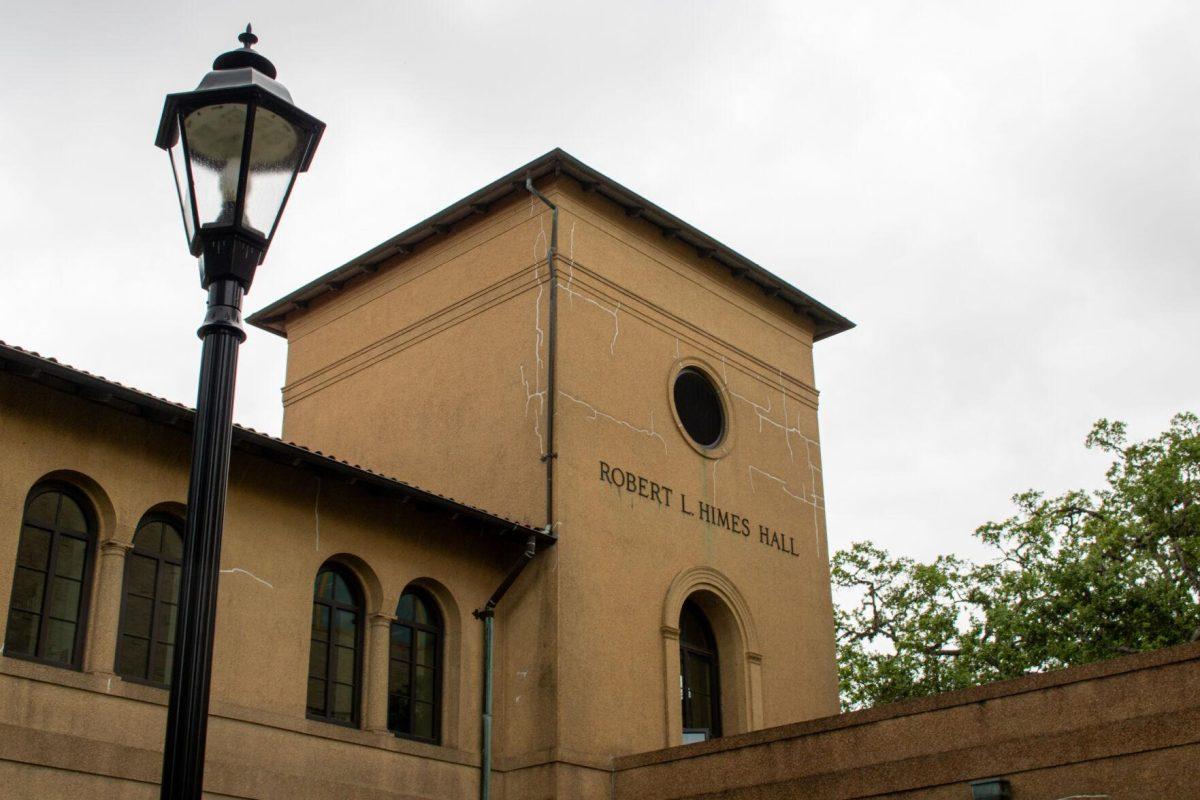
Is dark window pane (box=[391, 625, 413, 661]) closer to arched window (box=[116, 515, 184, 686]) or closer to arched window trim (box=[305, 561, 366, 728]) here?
arched window trim (box=[305, 561, 366, 728])

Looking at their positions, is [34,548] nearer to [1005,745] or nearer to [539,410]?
[539,410]

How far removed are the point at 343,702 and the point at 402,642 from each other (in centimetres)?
109

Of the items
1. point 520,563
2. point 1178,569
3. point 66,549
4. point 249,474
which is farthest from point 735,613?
point 1178,569

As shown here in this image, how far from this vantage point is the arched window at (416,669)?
14.7m

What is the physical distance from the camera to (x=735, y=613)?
57.7ft

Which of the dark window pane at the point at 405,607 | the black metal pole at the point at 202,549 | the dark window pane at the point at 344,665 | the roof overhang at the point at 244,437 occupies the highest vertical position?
the roof overhang at the point at 244,437

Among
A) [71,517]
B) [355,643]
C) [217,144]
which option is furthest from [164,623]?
[217,144]

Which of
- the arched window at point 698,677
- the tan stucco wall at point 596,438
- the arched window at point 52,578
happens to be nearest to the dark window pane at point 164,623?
the arched window at point 52,578

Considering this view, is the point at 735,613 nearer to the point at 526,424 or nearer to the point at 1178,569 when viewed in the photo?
the point at 526,424

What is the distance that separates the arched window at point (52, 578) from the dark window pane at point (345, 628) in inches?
114

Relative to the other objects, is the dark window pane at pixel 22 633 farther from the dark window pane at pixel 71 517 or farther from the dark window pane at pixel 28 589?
the dark window pane at pixel 71 517

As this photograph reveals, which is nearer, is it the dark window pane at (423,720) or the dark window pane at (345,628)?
the dark window pane at (345,628)

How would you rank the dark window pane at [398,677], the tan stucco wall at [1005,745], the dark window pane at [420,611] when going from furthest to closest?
the dark window pane at [420,611] < the dark window pane at [398,677] < the tan stucco wall at [1005,745]

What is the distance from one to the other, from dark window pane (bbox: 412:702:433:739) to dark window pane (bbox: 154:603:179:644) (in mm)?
3133
